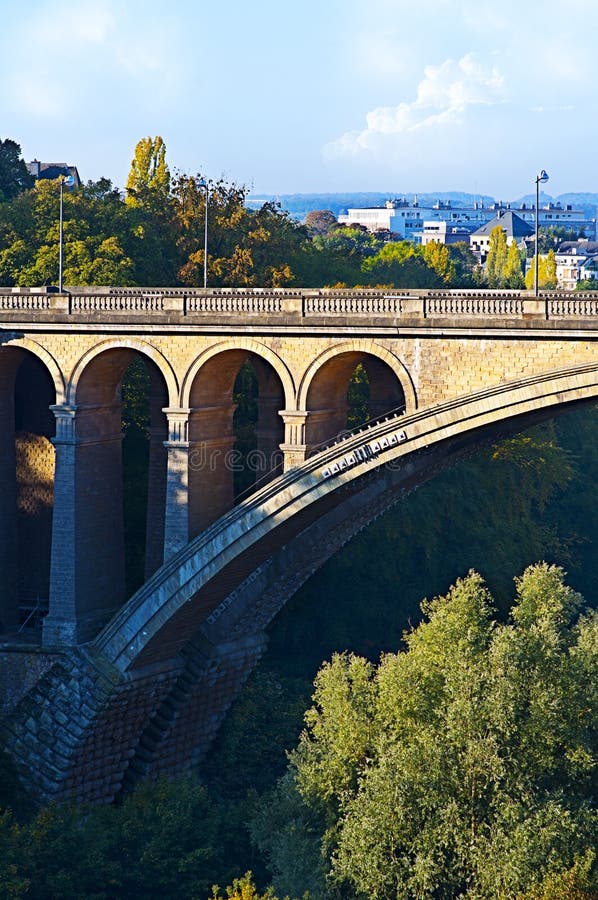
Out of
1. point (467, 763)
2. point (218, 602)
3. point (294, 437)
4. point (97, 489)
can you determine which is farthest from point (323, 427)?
point (467, 763)

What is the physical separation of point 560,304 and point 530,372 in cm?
182

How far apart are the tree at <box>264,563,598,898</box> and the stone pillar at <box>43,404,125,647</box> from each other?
996cm

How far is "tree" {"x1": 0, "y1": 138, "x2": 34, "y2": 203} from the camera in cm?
7850

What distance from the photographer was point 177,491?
147 feet

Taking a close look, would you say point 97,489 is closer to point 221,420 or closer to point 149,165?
point 221,420

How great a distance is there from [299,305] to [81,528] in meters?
9.31

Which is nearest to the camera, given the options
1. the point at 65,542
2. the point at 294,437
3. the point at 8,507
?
the point at 294,437

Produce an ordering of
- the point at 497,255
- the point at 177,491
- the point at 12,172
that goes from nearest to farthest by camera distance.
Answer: the point at 177,491 < the point at 12,172 < the point at 497,255

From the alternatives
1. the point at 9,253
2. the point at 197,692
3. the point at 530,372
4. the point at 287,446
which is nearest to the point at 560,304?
the point at 530,372

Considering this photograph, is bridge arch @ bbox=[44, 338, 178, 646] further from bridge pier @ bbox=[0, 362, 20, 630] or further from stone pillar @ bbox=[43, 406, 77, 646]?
bridge pier @ bbox=[0, 362, 20, 630]

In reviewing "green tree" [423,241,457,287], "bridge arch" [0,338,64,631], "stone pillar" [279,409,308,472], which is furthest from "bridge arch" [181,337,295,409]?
"green tree" [423,241,457,287]

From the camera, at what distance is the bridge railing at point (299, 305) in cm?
3962

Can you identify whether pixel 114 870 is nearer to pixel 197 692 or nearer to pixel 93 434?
pixel 197 692

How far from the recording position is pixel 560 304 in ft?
128
